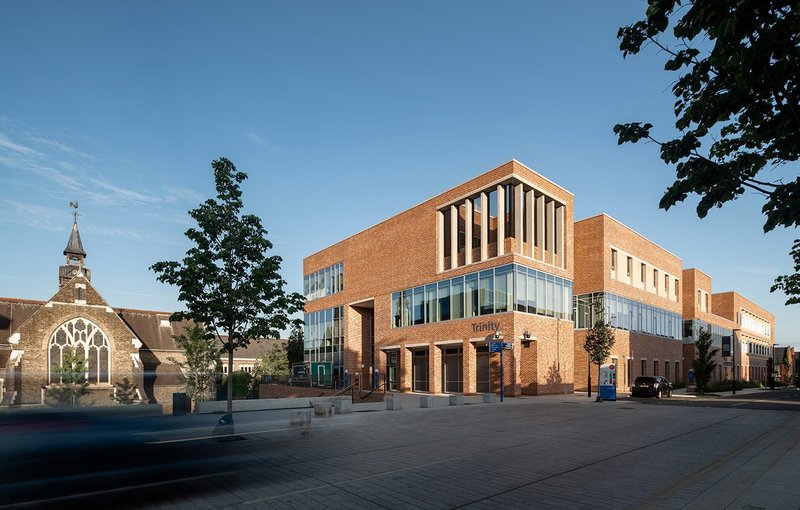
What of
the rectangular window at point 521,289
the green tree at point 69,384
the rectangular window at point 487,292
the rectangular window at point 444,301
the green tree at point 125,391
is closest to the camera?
the rectangular window at point 521,289

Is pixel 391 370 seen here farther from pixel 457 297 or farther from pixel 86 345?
pixel 86 345

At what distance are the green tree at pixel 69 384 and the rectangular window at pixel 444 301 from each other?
28.5 m

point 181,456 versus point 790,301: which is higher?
point 790,301

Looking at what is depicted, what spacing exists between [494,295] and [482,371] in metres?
5.43

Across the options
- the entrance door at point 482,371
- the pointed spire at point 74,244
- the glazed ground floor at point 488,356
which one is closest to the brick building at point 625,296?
the glazed ground floor at point 488,356

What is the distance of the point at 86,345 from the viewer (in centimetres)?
5525

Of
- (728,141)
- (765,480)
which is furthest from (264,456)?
(728,141)

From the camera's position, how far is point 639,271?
4828 centimetres

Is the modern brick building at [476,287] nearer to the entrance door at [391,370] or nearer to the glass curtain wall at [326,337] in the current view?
the entrance door at [391,370]

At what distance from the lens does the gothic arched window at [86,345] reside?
175ft

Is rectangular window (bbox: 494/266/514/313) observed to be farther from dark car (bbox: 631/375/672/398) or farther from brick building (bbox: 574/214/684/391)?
brick building (bbox: 574/214/684/391)

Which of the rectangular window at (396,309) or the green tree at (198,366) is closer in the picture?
the rectangular window at (396,309)

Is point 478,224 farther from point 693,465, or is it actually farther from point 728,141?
point 728,141

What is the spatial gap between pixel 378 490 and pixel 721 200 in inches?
241
